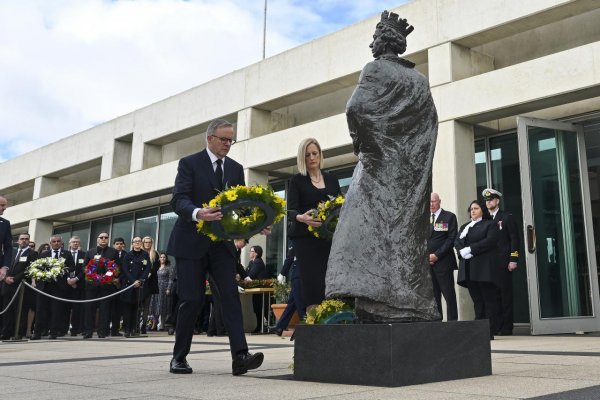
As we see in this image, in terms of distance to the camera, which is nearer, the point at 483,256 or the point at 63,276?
the point at 483,256

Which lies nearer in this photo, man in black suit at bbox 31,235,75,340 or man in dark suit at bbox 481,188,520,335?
man in dark suit at bbox 481,188,520,335

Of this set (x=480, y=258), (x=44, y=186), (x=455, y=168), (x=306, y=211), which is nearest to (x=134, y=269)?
(x=455, y=168)

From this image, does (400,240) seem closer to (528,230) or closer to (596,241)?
(528,230)

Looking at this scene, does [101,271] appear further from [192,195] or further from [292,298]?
[192,195]

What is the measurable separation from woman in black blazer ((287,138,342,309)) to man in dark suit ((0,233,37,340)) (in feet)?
28.2

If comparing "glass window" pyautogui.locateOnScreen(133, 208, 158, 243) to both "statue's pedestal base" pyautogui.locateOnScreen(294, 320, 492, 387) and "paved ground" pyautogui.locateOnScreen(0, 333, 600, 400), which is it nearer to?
"paved ground" pyautogui.locateOnScreen(0, 333, 600, 400)

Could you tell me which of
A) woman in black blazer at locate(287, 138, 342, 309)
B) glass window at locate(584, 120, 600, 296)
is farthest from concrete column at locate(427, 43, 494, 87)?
woman in black blazer at locate(287, 138, 342, 309)

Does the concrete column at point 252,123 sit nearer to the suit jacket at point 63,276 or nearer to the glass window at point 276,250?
the glass window at point 276,250

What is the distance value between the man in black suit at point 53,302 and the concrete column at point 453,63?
835 centimetres

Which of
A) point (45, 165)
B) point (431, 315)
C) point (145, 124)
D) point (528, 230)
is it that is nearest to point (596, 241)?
point (528, 230)

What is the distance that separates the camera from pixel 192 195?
4695 millimetres

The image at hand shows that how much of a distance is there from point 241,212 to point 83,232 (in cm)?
2237

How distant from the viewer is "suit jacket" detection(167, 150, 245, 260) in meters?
4.48

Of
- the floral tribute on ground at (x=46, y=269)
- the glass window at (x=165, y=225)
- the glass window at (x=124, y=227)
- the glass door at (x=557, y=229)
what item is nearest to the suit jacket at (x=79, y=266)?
the floral tribute on ground at (x=46, y=269)
